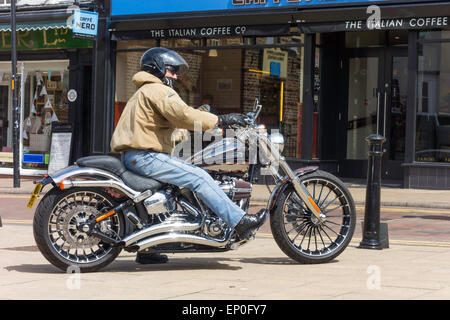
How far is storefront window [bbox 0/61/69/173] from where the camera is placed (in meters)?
21.6

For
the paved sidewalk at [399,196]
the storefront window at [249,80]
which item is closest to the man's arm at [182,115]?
the paved sidewalk at [399,196]

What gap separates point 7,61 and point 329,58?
8566mm

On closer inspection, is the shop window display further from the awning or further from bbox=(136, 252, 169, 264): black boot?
bbox=(136, 252, 169, 264): black boot

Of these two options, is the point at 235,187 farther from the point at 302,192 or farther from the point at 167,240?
the point at 167,240

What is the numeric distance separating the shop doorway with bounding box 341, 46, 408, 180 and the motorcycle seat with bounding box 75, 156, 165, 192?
1249cm

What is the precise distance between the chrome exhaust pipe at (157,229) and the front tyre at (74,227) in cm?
11

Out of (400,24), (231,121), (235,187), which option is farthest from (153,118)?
(400,24)

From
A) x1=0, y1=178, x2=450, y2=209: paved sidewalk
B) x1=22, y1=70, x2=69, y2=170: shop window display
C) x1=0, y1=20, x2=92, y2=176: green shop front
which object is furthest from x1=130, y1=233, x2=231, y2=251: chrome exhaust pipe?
x1=22, y1=70, x2=69, y2=170: shop window display

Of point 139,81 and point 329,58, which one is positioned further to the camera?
point 329,58

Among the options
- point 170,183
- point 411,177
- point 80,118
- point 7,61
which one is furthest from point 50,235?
point 7,61

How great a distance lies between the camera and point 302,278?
6613 millimetres

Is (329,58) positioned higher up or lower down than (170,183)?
higher up
